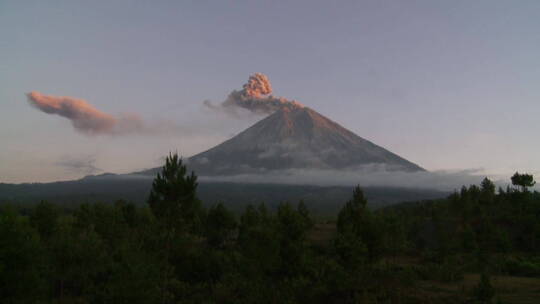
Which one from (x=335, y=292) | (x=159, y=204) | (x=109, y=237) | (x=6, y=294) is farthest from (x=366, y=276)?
(x=109, y=237)

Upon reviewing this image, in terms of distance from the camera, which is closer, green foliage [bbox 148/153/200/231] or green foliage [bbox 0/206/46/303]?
green foliage [bbox 0/206/46/303]

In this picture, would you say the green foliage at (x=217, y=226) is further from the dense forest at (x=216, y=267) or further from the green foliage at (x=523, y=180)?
the green foliage at (x=523, y=180)

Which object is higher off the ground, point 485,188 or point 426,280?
point 485,188

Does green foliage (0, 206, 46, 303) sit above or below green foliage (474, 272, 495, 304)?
above

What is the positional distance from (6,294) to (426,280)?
33.0m

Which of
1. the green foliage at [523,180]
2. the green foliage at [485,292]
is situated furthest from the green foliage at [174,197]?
the green foliage at [523,180]

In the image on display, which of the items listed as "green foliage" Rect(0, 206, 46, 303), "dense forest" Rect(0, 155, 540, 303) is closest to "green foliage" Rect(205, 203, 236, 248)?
"dense forest" Rect(0, 155, 540, 303)

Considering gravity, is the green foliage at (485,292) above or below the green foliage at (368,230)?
below

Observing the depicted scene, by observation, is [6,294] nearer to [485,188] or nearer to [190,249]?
[190,249]

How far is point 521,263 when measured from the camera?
124 ft

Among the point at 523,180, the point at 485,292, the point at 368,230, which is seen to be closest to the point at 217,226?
the point at 368,230

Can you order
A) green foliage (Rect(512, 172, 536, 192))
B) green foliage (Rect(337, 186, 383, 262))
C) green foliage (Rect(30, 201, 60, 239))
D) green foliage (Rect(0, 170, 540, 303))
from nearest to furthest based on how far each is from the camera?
green foliage (Rect(0, 170, 540, 303)), green foliage (Rect(337, 186, 383, 262)), green foliage (Rect(30, 201, 60, 239)), green foliage (Rect(512, 172, 536, 192))

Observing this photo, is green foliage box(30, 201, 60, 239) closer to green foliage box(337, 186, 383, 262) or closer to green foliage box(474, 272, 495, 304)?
green foliage box(337, 186, 383, 262)

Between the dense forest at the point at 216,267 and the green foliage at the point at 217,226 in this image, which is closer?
the dense forest at the point at 216,267
